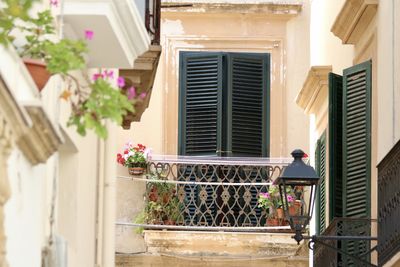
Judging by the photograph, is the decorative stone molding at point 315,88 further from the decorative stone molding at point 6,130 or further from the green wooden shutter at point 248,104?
the decorative stone molding at point 6,130

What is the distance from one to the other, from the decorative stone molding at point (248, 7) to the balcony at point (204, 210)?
7.03 ft

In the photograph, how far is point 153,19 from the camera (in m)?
19.1

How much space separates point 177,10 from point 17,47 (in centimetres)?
1685

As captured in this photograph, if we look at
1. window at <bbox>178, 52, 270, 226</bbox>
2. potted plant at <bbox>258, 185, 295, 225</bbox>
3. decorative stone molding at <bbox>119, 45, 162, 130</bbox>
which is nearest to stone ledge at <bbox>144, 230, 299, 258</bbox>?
potted plant at <bbox>258, 185, 295, 225</bbox>

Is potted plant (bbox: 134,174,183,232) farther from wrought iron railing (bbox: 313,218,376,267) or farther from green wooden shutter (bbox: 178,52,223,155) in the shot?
wrought iron railing (bbox: 313,218,376,267)

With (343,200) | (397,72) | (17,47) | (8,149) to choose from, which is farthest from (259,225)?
(8,149)

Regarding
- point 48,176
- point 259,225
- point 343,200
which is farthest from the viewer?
point 259,225

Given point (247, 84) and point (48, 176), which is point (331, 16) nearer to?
point (247, 84)

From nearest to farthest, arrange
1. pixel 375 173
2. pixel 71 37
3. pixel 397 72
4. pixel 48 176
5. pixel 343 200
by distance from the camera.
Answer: pixel 48 176 → pixel 71 37 → pixel 397 72 → pixel 375 173 → pixel 343 200

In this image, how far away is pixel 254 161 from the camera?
2806 centimetres

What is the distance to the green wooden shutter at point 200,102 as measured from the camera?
93.3 ft

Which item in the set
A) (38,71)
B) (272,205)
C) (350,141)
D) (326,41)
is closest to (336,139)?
(350,141)

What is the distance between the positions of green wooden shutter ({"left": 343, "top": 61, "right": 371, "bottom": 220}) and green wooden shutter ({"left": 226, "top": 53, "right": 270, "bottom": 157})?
22.9 feet

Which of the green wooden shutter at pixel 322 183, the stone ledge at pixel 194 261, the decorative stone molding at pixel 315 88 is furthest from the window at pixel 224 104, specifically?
the green wooden shutter at pixel 322 183
